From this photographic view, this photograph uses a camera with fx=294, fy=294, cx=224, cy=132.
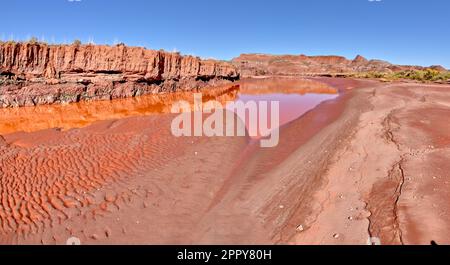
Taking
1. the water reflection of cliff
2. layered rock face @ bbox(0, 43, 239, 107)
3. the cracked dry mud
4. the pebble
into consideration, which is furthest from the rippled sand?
layered rock face @ bbox(0, 43, 239, 107)

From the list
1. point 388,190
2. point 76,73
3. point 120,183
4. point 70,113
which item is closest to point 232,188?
point 120,183

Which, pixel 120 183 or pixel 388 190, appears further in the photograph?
pixel 120 183

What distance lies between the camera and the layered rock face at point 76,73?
18.8m

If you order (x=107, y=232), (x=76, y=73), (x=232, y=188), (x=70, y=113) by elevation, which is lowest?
(x=107, y=232)

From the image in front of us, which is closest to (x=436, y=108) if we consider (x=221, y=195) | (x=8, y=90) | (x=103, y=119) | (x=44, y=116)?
(x=221, y=195)

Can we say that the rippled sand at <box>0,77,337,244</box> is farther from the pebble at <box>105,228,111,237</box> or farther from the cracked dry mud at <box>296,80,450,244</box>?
the cracked dry mud at <box>296,80,450,244</box>

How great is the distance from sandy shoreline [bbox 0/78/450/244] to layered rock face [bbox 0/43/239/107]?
9.92 metres

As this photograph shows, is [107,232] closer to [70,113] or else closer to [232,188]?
[232,188]

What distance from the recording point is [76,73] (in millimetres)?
21672

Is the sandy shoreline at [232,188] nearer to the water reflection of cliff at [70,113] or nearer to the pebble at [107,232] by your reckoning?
the pebble at [107,232]

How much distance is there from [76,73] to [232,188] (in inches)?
752

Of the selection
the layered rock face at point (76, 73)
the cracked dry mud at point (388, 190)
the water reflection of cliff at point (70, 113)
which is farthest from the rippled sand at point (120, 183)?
the layered rock face at point (76, 73)

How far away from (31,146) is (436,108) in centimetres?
1700
